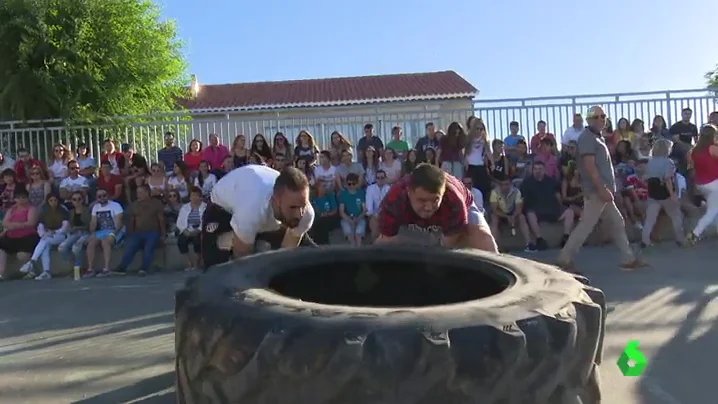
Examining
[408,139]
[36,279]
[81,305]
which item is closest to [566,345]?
[81,305]

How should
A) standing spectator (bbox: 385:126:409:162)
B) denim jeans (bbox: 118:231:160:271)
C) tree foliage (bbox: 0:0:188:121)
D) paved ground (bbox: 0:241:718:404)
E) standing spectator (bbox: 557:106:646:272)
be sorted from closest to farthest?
paved ground (bbox: 0:241:718:404) → standing spectator (bbox: 557:106:646:272) → denim jeans (bbox: 118:231:160:271) → standing spectator (bbox: 385:126:409:162) → tree foliage (bbox: 0:0:188:121)

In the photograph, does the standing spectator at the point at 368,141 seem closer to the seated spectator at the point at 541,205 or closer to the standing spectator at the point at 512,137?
the standing spectator at the point at 512,137

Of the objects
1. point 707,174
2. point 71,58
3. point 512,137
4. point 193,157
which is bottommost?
point 707,174

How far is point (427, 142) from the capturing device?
12664mm

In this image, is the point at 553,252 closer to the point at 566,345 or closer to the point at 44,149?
the point at 566,345

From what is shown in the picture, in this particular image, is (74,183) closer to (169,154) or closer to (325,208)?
(169,154)

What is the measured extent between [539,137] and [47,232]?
28.3 feet

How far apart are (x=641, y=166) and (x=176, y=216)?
7750mm

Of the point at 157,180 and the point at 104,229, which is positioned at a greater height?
the point at 157,180

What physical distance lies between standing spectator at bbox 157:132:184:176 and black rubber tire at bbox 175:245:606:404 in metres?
11.1

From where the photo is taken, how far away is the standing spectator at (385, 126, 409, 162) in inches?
486

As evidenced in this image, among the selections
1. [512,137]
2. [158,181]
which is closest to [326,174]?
[158,181]

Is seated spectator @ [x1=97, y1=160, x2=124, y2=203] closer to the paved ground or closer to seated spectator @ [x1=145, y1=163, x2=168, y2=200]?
seated spectator @ [x1=145, y1=163, x2=168, y2=200]

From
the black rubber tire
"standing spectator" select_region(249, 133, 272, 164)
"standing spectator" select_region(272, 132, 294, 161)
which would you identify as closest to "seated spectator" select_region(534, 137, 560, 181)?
"standing spectator" select_region(272, 132, 294, 161)
